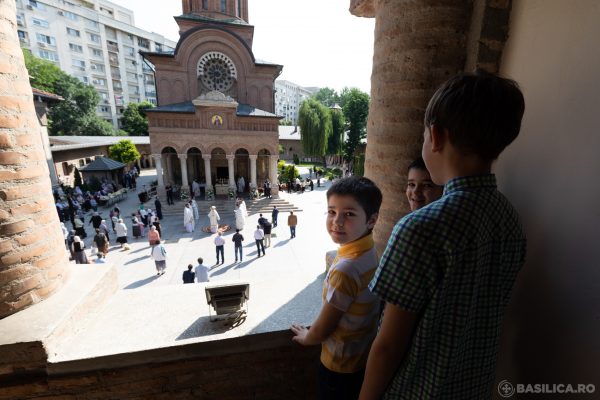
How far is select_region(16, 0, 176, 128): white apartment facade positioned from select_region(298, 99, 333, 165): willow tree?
2807cm

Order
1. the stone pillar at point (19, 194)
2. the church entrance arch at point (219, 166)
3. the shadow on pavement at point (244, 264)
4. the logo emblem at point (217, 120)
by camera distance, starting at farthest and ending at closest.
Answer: the church entrance arch at point (219, 166), the logo emblem at point (217, 120), the shadow on pavement at point (244, 264), the stone pillar at point (19, 194)

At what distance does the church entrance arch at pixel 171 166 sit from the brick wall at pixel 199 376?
810 inches

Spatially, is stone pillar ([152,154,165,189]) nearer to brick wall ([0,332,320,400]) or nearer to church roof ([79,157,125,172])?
church roof ([79,157,125,172])

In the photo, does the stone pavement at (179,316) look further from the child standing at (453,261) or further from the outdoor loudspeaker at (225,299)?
the child standing at (453,261)

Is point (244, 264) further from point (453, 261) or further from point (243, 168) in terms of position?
point (243, 168)

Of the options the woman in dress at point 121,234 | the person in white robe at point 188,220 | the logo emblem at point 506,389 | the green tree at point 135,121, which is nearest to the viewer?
the logo emblem at point 506,389

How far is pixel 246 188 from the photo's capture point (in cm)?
2334

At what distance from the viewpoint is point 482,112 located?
3.21 ft

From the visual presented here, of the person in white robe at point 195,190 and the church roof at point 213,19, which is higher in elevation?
the church roof at point 213,19

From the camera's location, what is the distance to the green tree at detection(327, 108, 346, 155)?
32938mm

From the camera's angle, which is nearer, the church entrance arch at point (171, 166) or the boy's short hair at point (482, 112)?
the boy's short hair at point (482, 112)

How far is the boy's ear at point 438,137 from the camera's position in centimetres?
108

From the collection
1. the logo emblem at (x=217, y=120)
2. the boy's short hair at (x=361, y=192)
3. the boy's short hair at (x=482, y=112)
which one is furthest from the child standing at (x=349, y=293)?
the logo emblem at (x=217, y=120)

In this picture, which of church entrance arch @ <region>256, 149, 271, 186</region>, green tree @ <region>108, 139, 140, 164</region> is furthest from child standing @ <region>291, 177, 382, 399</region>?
green tree @ <region>108, 139, 140, 164</region>
